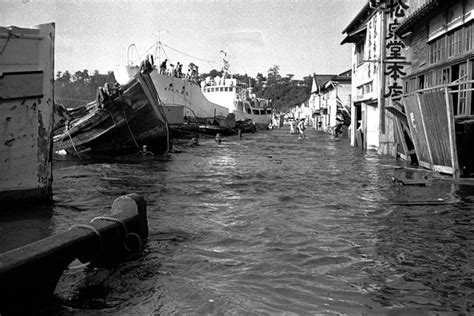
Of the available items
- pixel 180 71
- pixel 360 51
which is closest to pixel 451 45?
pixel 360 51

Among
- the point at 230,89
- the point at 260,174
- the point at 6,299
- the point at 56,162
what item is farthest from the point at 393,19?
the point at 230,89

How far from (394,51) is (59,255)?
56.3ft

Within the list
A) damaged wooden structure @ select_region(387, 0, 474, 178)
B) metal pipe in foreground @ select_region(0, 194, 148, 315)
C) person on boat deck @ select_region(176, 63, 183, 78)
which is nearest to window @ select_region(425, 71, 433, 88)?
damaged wooden structure @ select_region(387, 0, 474, 178)

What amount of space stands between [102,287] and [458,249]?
443 cm

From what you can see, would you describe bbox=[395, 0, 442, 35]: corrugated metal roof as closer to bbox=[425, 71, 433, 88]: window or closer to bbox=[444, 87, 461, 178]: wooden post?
bbox=[425, 71, 433, 88]: window

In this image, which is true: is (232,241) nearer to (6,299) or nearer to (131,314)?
(131,314)

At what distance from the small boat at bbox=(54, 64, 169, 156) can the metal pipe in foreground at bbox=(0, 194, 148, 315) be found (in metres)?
12.9

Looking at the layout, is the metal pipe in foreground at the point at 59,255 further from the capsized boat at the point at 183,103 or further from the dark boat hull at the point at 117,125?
the capsized boat at the point at 183,103

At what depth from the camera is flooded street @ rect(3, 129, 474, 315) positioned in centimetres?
441

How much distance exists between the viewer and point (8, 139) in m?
8.59

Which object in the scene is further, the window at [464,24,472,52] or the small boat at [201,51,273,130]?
the small boat at [201,51,273,130]

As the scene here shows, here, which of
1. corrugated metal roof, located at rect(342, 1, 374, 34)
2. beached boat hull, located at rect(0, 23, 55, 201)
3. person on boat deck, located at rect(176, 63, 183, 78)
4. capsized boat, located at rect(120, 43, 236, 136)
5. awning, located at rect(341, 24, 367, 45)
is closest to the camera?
beached boat hull, located at rect(0, 23, 55, 201)

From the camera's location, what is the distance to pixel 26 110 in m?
8.71

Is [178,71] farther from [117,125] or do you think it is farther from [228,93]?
[117,125]
